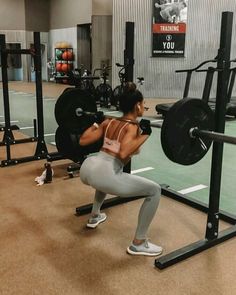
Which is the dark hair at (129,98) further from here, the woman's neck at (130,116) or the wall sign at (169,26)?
the wall sign at (169,26)

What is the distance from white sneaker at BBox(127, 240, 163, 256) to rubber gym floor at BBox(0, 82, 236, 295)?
0.14 feet

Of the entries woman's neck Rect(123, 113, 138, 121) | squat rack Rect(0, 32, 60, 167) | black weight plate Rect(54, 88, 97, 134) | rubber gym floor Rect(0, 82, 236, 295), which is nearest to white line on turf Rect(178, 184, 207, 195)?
rubber gym floor Rect(0, 82, 236, 295)

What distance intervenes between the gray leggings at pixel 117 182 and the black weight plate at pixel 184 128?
0.87 feet

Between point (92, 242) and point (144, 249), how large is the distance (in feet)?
1.32

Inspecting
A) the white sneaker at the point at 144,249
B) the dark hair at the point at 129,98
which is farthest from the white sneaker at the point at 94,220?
the dark hair at the point at 129,98

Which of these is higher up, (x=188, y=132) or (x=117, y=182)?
(x=188, y=132)

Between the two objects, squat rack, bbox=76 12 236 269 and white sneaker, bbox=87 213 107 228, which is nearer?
squat rack, bbox=76 12 236 269

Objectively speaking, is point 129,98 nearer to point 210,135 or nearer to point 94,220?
point 210,135

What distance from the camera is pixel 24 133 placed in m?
6.43

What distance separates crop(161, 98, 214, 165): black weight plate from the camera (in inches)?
90.4

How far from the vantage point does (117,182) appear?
7.63ft

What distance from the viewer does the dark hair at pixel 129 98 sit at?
233cm

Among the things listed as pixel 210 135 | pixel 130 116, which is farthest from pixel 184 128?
pixel 130 116

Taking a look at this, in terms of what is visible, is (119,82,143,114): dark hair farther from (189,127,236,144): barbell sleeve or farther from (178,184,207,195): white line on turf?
(178,184,207,195): white line on turf
